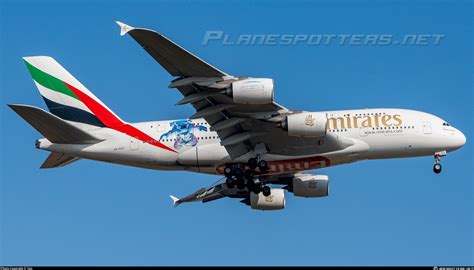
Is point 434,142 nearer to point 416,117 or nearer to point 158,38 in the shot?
point 416,117

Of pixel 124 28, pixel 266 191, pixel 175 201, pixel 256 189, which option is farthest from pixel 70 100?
pixel 124 28

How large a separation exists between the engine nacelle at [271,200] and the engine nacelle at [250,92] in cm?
1093

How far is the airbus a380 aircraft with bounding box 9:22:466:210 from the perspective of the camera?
45312 millimetres

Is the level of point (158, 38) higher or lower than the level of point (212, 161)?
higher

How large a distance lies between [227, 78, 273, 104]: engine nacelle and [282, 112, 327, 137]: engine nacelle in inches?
110

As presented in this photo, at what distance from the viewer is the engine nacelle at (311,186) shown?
51.2m

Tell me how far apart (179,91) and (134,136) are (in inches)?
231

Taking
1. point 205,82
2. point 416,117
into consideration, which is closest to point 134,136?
point 205,82

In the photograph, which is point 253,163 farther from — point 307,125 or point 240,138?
point 307,125

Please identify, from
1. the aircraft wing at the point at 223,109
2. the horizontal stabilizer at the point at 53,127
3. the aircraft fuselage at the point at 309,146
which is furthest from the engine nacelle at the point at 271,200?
the horizontal stabilizer at the point at 53,127

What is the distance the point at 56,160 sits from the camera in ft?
160

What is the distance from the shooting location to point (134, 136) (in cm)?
4841

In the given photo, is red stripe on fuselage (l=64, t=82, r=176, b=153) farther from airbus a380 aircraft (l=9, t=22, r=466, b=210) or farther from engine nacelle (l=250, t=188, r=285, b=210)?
engine nacelle (l=250, t=188, r=285, b=210)

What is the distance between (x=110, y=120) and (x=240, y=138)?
7.46 meters
